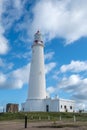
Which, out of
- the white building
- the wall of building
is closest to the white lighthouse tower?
the white building

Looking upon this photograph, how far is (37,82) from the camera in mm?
66375

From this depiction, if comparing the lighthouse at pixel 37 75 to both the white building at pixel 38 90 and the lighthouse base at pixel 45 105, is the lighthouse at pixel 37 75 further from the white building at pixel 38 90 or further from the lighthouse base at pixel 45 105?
the lighthouse base at pixel 45 105

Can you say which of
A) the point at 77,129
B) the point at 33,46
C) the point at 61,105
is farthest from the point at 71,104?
the point at 77,129

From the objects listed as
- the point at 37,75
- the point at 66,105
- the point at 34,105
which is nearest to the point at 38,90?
the point at 37,75

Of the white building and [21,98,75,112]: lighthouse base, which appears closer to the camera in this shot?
the white building

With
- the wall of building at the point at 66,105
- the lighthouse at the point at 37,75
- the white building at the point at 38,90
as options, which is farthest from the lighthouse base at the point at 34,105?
the wall of building at the point at 66,105

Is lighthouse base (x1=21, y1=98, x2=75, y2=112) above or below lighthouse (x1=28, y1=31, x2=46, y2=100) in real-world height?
below

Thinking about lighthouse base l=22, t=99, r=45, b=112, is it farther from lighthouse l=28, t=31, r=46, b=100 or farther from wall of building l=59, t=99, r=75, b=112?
wall of building l=59, t=99, r=75, b=112

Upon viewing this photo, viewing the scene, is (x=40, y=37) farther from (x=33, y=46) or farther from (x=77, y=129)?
(x=77, y=129)

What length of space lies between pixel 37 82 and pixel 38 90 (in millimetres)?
1761

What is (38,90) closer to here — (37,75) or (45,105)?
(37,75)

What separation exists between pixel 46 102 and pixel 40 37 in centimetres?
1504

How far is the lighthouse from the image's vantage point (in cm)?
6644

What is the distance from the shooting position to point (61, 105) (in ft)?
222
